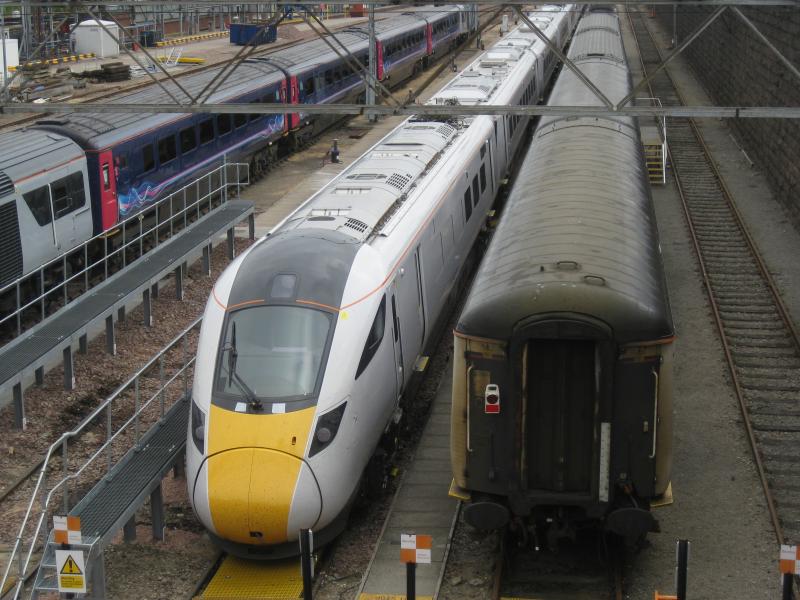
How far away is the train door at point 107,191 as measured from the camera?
18844 mm

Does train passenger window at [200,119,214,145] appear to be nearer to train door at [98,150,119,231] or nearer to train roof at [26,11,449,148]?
train roof at [26,11,449,148]

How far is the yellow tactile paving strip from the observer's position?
9.81 metres

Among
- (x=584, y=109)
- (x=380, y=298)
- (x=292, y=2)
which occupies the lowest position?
(x=380, y=298)

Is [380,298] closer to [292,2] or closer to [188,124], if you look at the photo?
[292,2]

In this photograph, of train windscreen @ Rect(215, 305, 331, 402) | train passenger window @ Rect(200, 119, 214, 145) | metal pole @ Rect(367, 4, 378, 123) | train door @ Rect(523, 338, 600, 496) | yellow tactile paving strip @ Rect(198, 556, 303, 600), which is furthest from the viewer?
train passenger window @ Rect(200, 119, 214, 145)

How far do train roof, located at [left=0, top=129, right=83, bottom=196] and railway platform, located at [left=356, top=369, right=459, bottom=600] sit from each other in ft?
23.7

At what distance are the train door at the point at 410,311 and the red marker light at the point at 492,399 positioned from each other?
2838 millimetres

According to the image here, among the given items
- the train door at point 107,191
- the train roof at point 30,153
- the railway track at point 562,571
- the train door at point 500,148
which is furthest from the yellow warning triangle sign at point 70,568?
the train door at point 500,148

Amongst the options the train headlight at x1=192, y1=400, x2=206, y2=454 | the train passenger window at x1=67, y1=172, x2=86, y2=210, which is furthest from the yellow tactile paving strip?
the train passenger window at x1=67, y1=172, x2=86, y2=210

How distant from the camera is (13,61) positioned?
3991 cm

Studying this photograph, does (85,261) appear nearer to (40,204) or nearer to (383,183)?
(40,204)

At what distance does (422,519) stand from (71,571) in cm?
388

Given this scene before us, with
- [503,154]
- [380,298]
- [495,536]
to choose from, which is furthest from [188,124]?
[495,536]

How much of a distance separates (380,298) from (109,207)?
374 inches
